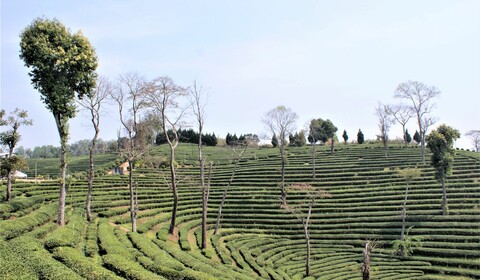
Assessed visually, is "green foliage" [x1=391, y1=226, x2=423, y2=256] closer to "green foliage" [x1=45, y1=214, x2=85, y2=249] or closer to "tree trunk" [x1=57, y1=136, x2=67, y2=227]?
"green foliage" [x1=45, y1=214, x2=85, y2=249]

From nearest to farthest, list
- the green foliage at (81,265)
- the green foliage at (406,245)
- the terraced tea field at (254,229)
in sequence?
1. the green foliage at (81,265)
2. the terraced tea field at (254,229)
3. the green foliage at (406,245)

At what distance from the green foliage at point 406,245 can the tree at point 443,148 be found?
8.12m

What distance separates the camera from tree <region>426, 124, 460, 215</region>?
111 feet

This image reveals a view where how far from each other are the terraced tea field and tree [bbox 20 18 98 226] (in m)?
5.53

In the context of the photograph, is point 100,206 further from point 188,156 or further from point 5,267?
point 188,156

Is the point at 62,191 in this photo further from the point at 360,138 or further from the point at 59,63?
the point at 360,138

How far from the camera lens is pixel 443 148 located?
113ft

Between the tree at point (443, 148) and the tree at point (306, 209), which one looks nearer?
the tree at point (306, 209)

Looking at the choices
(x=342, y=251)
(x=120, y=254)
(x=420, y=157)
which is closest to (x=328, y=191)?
(x=342, y=251)

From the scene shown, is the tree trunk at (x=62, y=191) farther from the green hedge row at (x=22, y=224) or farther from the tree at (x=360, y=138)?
the tree at (x=360, y=138)

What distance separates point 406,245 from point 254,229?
1239 cm

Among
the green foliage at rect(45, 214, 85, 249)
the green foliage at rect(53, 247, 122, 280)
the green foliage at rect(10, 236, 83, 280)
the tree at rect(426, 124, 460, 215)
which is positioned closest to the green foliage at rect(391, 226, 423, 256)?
the tree at rect(426, 124, 460, 215)

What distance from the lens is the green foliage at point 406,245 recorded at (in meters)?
27.7

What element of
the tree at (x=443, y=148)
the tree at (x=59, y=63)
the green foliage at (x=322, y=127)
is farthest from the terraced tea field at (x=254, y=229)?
the green foliage at (x=322, y=127)
